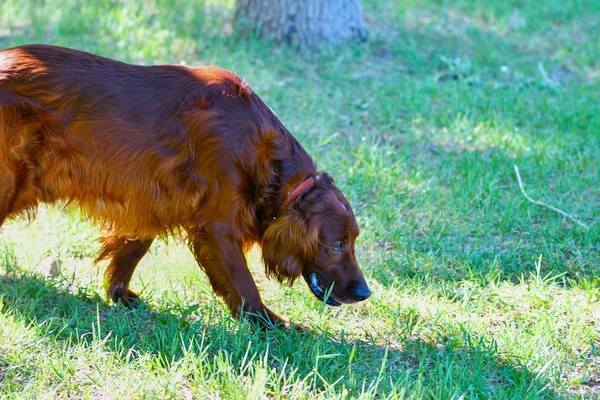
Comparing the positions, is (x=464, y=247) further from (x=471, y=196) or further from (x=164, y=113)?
(x=164, y=113)

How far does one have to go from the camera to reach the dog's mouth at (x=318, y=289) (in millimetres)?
3760

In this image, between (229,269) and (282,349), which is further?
(229,269)

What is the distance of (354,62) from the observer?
23.8ft

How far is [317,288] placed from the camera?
3.81 meters

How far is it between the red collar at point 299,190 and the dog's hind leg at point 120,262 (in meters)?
0.84

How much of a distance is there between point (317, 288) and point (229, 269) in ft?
1.52

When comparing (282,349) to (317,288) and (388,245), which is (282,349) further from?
(388,245)

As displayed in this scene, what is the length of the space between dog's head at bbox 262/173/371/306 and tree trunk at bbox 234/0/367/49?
3.76m

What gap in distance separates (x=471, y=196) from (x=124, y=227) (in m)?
2.50

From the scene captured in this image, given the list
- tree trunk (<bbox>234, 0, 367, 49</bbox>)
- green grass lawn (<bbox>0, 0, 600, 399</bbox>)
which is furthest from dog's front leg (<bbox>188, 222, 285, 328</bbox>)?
Answer: tree trunk (<bbox>234, 0, 367, 49</bbox>)

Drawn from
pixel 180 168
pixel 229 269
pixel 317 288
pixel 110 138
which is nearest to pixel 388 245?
pixel 317 288

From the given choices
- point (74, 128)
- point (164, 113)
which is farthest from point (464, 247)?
point (74, 128)

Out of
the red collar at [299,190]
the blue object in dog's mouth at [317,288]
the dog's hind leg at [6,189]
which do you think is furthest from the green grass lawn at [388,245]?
the red collar at [299,190]

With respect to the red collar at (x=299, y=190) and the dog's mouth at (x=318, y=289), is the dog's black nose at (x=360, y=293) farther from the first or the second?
the red collar at (x=299, y=190)
